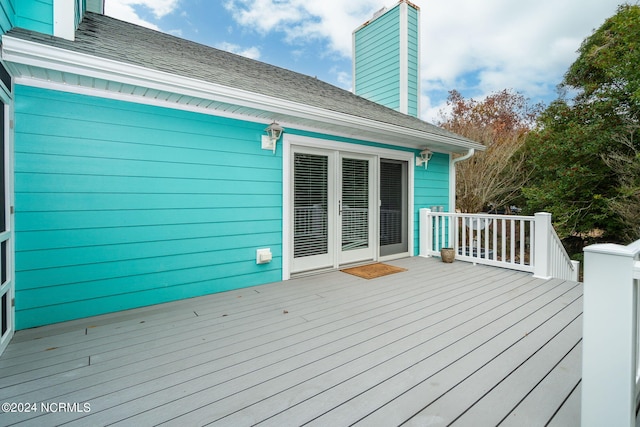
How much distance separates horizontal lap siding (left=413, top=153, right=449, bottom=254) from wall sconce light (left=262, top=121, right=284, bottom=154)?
288 cm

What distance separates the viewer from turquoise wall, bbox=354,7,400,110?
21.1ft

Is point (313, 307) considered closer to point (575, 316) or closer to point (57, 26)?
point (575, 316)

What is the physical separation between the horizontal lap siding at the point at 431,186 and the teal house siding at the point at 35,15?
16.8ft

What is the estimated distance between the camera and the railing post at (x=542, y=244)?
3.69m

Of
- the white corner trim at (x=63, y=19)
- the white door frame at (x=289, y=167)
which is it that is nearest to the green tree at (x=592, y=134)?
the white door frame at (x=289, y=167)

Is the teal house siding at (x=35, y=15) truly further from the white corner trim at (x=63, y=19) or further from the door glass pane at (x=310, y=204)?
the door glass pane at (x=310, y=204)

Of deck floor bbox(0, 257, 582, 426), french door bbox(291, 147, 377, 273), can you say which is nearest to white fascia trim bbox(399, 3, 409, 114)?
french door bbox(291, 147, 377, 273)

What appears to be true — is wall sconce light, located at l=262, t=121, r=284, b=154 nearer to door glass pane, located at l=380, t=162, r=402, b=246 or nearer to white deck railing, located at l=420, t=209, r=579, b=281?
door glass pane, located at l=380, t=162, r=402, b=246

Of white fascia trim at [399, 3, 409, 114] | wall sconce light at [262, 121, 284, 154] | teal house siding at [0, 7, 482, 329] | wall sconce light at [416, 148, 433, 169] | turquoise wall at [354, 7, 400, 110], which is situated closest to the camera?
teal house siding at [0, 7, 482, 329]

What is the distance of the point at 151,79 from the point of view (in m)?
2.52

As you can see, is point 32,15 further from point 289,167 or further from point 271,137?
point 289,167

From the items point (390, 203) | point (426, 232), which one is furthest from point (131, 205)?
point (426, 232)

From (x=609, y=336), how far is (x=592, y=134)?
27.8 ft

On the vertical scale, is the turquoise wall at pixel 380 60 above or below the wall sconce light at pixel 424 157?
above
